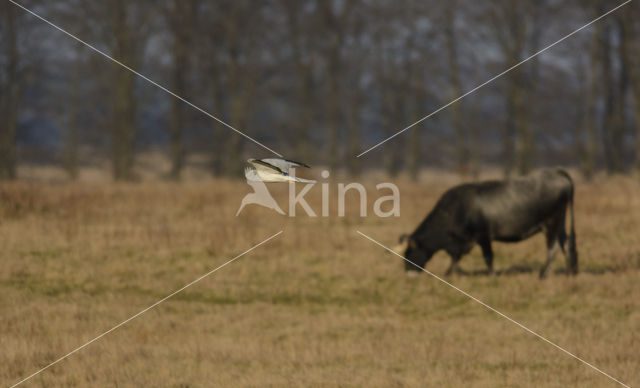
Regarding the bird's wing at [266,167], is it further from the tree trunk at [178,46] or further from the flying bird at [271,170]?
the tree trunk at [178,46]

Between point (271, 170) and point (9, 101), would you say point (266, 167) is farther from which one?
point (9, 101)

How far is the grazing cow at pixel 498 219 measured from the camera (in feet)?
38.7

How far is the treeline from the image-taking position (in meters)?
31.6

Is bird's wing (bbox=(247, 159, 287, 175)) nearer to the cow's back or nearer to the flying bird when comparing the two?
the flying bird

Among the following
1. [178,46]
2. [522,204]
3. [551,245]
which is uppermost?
[178,46]

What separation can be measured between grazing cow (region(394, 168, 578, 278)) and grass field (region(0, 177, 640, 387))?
18.7 inches

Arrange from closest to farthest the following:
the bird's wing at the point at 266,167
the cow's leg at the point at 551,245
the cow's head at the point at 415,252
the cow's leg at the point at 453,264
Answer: the bird's wing at the point at 266,167 < the cow's leg at the point at 551,245 < the cow's leg at the point at 453,264 < the cow's head at the point at 415,252

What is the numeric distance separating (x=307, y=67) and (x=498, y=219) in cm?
2560

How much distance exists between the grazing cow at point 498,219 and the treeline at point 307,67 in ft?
65.7

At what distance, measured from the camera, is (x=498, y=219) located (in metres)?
11.8

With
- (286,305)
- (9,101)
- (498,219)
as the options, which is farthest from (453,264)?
(9,101)

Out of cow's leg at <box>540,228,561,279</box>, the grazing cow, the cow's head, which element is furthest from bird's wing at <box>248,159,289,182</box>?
cow's leg at <box>540,228,561,279</box>

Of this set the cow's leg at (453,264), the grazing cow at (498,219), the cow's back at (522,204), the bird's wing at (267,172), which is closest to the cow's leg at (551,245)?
the grazing cow at (498,219)

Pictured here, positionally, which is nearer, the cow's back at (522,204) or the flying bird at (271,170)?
the flying bird at (271,170)
